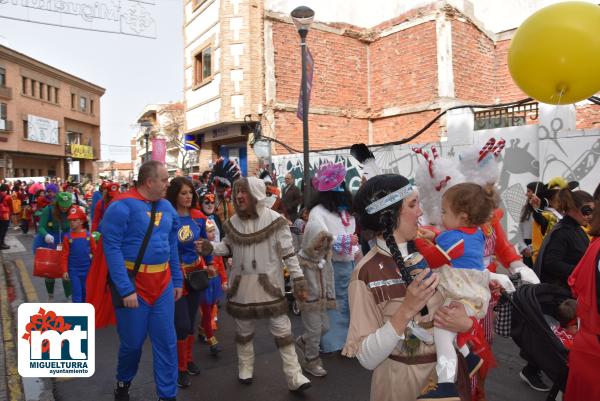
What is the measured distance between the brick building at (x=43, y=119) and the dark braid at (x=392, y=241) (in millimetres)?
36956

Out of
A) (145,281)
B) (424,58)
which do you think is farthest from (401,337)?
(424,58)

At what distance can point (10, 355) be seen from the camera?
4.95m

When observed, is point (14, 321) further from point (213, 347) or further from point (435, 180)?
point (435, 180)

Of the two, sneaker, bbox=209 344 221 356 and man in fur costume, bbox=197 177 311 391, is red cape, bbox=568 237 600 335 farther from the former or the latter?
sneaker, bbox=209 344 221 356

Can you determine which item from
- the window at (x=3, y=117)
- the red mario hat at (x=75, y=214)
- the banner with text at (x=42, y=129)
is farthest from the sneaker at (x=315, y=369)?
the banner with text at (x=42, y=129)

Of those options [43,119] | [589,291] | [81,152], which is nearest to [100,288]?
[589,291]

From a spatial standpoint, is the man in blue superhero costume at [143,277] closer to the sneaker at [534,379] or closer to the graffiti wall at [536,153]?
the sneaker at [534,379]

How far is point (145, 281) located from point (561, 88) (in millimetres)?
3784

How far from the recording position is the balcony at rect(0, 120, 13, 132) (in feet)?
124

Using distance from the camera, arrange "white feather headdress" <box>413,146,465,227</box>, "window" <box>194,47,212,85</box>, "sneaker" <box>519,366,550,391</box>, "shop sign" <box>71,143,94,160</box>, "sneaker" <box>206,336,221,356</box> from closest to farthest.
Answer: "white feather headdress" <box>413,146,465,227</box> < "sneaker" <box>519,366,550,391</box> < "sneaker" <box>206,336,221,356</box> < "window" <box>194,47,212,85</box> < "shop sign" <box>71,143,94,160</box>

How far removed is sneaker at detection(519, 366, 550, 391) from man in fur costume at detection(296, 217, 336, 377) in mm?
1856

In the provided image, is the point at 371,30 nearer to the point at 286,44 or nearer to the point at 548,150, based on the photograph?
the point at 286,44

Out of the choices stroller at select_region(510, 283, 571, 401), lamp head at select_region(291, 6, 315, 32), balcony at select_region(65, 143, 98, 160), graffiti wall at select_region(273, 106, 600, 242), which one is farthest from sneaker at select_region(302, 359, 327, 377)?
balcony at select_region(65, 143, 98, 160)

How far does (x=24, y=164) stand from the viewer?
4212cm
